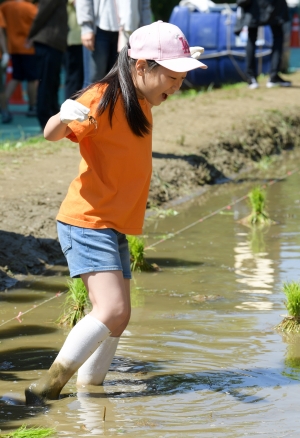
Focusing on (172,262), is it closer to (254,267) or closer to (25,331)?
(254,267)

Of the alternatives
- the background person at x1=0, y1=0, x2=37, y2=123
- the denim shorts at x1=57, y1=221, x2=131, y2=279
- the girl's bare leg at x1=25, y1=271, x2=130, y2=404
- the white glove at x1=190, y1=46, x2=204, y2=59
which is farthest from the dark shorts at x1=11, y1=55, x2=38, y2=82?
the girl's bare leg at x1=25, y1=271, x2=130, y2=404

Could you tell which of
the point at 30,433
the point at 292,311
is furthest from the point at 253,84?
the point at 30,433

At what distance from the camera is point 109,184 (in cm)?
349

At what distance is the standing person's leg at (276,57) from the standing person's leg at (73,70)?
3.53 metres

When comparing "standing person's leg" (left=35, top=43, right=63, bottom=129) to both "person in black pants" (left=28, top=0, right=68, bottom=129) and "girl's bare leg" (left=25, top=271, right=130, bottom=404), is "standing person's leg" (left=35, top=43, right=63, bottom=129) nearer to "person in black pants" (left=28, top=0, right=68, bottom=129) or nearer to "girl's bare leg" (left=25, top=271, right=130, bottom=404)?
"person in black pants" (left=28, top=0, right=68, bottom=129)

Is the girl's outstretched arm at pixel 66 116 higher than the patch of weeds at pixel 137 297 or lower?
higher

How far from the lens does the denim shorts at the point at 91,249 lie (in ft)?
11.4

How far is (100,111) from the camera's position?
11.3 ft

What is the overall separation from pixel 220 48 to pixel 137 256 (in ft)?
36.1

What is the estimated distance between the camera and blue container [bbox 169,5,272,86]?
51.6 ft

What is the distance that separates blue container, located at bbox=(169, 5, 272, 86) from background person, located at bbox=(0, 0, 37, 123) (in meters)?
3.85

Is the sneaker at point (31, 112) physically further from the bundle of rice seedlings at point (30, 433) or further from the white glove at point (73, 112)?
the bundle of rice seedlings at point (30, 433)

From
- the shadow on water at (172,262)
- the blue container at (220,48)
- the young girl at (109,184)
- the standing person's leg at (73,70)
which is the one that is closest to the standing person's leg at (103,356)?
the young girl at (109,184)

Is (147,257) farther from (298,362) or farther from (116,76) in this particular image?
(116,76)
